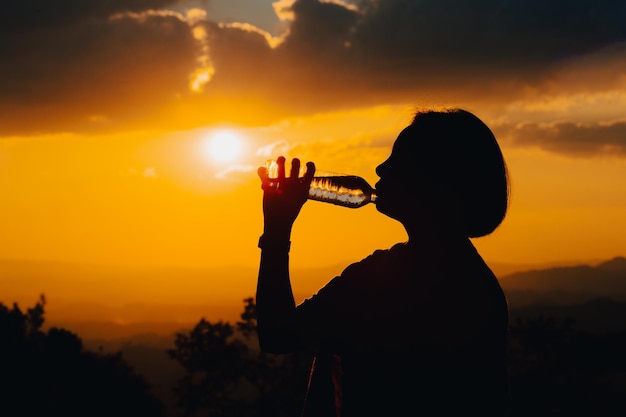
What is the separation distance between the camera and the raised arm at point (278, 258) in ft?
10.5

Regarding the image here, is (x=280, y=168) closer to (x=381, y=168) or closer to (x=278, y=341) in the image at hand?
(x=381, y=168)

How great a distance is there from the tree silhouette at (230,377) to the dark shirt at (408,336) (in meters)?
22.7

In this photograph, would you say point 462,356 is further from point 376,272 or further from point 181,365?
point 181,365

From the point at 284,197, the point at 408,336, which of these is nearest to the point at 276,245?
the point at 284,197

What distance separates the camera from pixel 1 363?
25672 millimetres

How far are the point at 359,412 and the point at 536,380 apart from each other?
2115 centimetres

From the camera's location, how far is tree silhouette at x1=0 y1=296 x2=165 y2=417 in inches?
1008

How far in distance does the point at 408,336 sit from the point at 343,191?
45.9 inches

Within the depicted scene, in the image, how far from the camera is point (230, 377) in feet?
86.0

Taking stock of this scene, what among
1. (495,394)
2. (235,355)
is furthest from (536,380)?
(495,394)

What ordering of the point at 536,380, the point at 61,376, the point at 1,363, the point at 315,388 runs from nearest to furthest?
the point at 315,388 → the point at 536,380 → the point at 1,363 → the point at 61,376

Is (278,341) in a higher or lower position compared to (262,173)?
lower

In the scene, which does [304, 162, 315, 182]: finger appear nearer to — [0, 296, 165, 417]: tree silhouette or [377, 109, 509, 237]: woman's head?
[377, 109, 509, 237]: woman's head

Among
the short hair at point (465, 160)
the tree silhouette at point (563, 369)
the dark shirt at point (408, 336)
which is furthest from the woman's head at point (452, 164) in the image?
the tree silhouette at point (563, 369)
